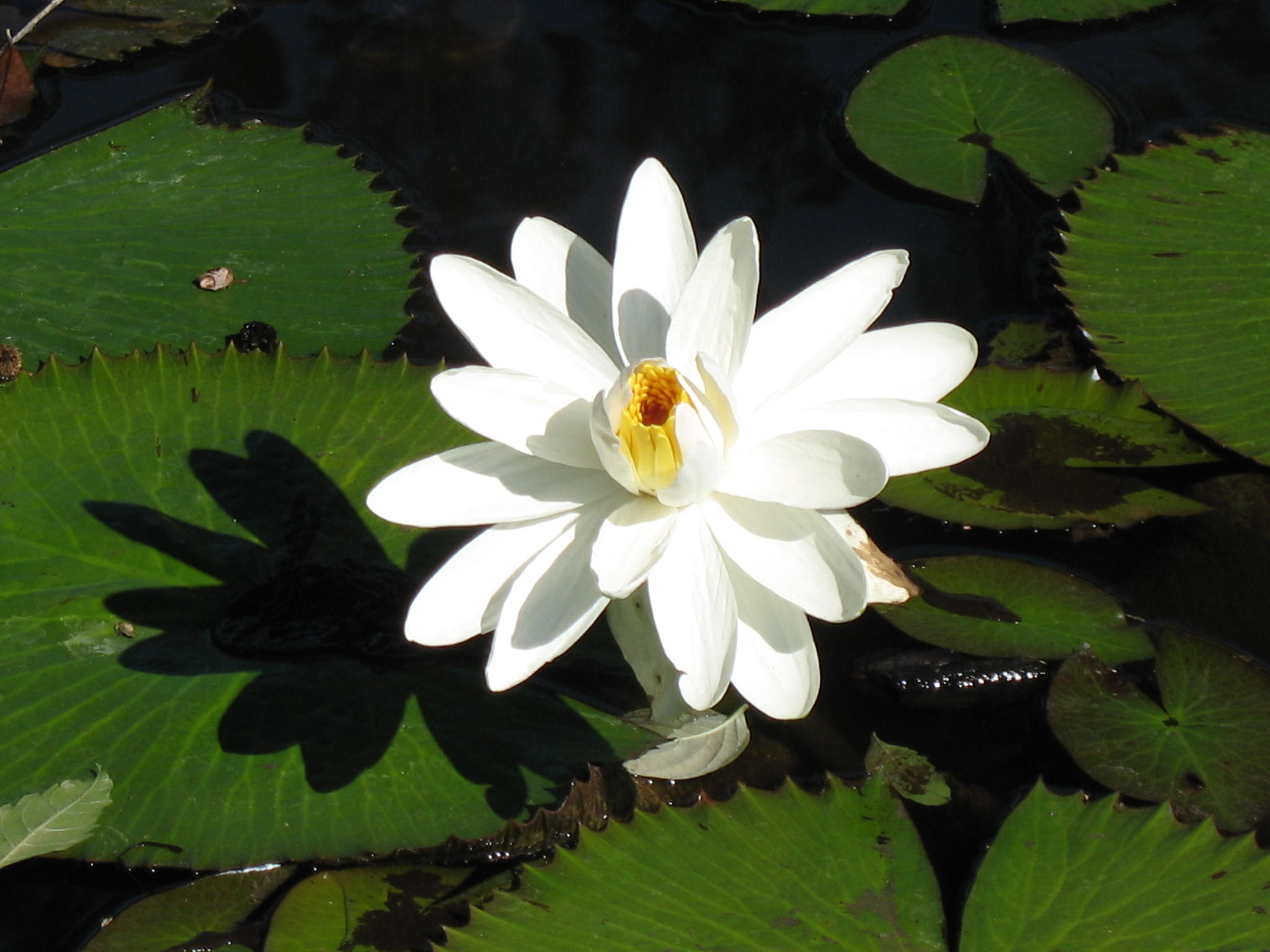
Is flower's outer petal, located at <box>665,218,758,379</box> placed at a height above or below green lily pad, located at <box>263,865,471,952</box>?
above

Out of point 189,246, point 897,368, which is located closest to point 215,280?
point 189,246

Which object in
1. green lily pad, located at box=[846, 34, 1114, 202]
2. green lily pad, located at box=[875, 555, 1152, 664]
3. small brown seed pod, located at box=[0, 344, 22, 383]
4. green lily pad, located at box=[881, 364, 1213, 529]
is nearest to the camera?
green lily pad, located at box=[875, 555, 1152, 664]

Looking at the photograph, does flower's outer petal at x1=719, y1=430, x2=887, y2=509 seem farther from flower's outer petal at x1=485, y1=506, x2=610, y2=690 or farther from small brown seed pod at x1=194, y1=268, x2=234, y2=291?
small brown seed pod at x1=194, y1=268, x2=234, y2=291

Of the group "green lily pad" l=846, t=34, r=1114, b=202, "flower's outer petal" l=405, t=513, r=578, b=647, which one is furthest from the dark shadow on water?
"green lily pad" l=846, t=34, r=1114, b=202

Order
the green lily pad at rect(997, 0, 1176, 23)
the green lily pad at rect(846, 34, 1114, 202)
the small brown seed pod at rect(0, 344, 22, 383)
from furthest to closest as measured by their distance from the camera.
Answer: the green lily pad at rect(997, 0, 1176, 23)
the green lily pad at rect(846, 34, 1114, 202)
the small brown seed pod at rect(0, 344, 22, 383)

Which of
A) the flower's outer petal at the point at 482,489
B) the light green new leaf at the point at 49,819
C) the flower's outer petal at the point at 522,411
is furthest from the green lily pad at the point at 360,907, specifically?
the flower's outer petal at the point at 522,411

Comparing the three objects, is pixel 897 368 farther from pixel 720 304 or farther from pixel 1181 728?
pixel 1181 728

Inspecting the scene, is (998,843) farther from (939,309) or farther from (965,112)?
(965,112)

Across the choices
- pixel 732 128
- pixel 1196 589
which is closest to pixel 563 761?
pixel 1196 589
